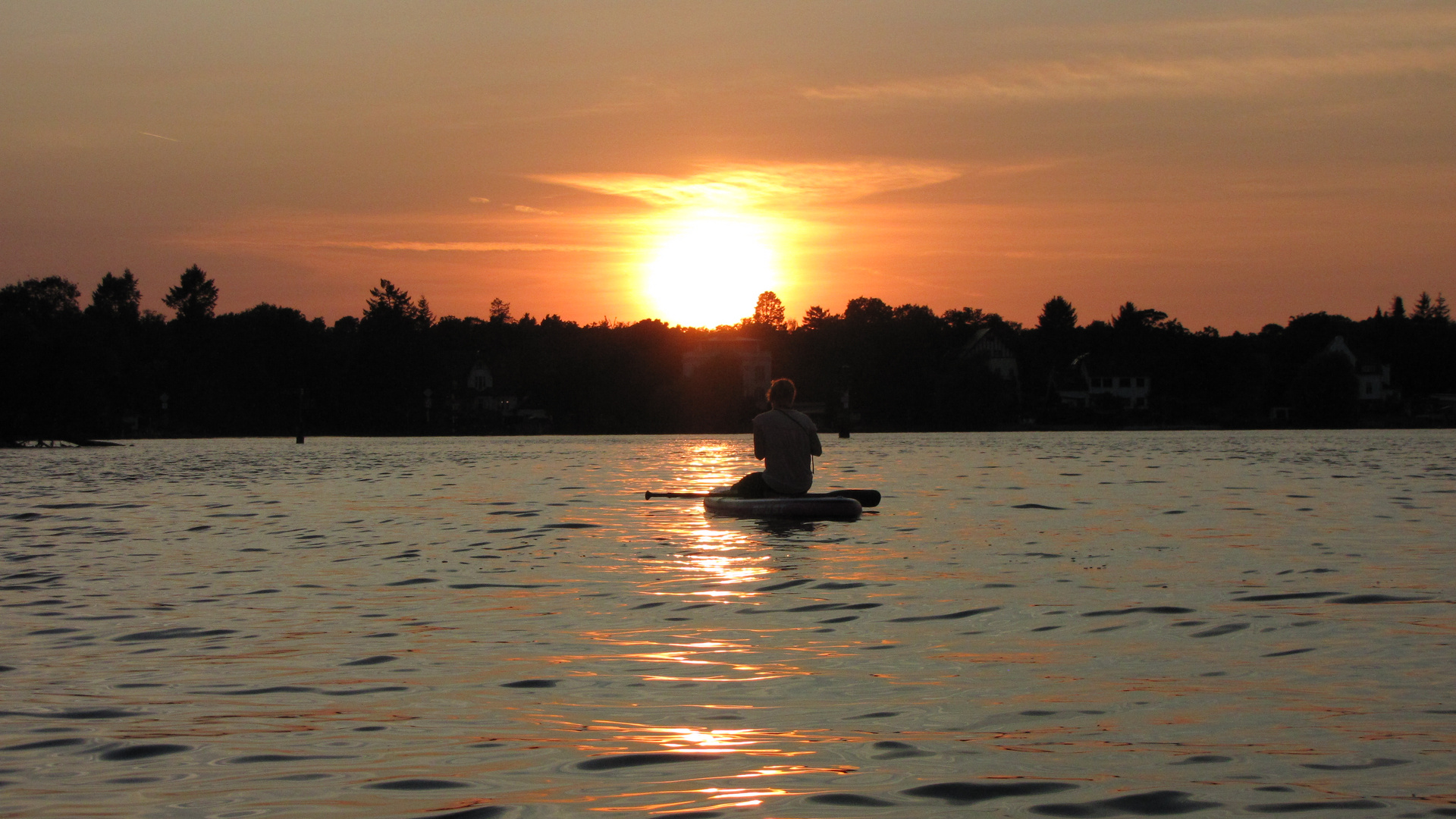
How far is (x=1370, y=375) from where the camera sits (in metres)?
158

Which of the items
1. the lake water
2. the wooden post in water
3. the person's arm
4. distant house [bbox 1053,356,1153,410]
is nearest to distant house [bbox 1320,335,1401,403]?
distant house [bbox 1053,356,1153,410]

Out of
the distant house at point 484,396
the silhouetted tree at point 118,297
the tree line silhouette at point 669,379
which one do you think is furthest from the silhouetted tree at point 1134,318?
the silhouetted tree at point 118,297

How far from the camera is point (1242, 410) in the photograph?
142 meters

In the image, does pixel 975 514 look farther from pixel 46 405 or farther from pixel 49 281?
pixel 49 281

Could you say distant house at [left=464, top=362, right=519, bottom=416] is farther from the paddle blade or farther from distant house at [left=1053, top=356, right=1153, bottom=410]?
the paddle blade

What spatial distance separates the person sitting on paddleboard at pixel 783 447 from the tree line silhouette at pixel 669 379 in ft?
320

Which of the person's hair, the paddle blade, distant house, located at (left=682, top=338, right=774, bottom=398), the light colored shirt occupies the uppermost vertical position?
distant house, located at (left=682, top=338, right=774, bottom=398)

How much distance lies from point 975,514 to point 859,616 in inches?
450

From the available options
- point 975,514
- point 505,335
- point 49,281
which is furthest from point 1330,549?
point 505,335

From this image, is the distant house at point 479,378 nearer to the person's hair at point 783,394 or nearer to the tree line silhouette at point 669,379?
the tree line silhouette at point 669,379

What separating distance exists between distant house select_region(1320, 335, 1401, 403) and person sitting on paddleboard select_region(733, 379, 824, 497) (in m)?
150

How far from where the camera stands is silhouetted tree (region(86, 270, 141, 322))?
561 feet

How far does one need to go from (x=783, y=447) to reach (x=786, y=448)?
0.05 meters

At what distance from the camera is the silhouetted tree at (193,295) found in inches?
7279
